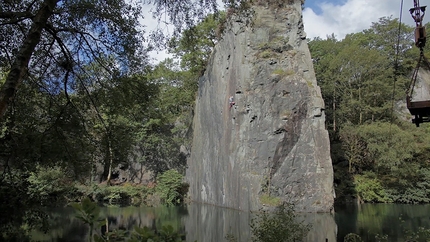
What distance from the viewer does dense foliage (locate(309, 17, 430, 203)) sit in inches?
1117

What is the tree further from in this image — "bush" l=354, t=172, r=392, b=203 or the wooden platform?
"bush" l=354, t=172, r=392, b=203

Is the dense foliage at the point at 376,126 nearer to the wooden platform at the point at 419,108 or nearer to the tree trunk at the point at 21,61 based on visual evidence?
the wooden platform at the point at 419,108

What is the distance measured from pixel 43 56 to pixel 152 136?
2790cm

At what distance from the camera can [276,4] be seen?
27266 millimetres

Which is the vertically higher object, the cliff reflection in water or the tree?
the tree

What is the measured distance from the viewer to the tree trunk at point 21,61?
178 inches

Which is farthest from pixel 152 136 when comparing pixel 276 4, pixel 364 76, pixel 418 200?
pixel 418 200

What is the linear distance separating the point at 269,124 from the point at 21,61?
1986 centimetres

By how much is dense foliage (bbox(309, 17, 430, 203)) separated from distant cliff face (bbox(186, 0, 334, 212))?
315 inches

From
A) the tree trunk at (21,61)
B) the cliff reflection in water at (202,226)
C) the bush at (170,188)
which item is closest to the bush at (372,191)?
the cliff reflection in water at (202,226)

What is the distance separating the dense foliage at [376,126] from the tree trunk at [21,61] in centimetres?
2759

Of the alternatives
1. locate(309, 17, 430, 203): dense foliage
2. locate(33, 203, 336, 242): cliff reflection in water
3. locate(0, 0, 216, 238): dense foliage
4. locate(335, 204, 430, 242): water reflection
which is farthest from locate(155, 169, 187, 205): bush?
locate(0, 0, 216, 238): dense foliage

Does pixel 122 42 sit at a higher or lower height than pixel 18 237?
higher

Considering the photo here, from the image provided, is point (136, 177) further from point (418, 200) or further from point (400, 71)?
point (400, 71)
